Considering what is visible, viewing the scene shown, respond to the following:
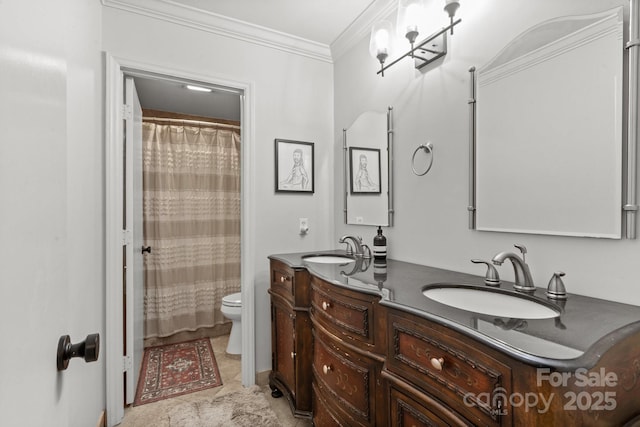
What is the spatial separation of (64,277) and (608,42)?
1697mm

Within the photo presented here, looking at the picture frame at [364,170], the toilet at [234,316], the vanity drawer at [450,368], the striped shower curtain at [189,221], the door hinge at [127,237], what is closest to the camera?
the vanity drawer at [450,368]

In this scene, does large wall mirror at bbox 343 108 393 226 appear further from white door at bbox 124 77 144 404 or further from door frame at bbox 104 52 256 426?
white door at bbox 124 77 144 404

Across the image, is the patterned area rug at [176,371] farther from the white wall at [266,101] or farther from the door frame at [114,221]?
the white wall at [266,101]

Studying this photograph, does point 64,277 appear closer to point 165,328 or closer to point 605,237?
point 605,237

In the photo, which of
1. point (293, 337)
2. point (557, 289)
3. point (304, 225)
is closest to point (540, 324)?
point (557, 289)

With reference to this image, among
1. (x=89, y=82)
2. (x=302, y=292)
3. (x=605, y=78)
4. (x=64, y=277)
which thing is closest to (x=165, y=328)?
(x=302, y=292)

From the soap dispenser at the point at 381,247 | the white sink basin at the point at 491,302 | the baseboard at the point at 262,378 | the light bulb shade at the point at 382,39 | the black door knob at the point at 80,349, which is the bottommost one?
the baseboard at the point at 262,378

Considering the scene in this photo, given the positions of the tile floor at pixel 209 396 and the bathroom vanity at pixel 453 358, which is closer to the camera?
the bathroom vanity at pixel 453 358

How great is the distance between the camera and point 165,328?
3004mm

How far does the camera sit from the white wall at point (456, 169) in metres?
1.07

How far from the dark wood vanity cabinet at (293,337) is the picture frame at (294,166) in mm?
651

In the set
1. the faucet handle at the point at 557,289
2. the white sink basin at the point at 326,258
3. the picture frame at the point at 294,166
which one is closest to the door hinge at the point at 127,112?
the picture frame at the point at 294,166

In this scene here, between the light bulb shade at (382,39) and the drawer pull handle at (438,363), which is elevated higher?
the light bulb shade at (382,39)

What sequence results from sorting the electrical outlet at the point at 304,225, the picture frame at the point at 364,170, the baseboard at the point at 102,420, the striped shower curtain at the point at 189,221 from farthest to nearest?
the striped shower curtain at the point at 189,221 < the electrical outlet at the point at 304,225 < the picture frame at the point at 364,170 < the baseboard at the point at 102,420
